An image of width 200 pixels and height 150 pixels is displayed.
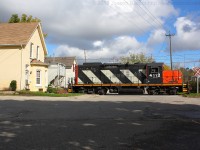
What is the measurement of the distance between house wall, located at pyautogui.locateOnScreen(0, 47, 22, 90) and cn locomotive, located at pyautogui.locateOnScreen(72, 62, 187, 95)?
7097mm

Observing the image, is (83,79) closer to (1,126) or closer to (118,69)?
→ (118,69)

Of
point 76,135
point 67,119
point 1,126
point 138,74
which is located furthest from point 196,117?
point 138,74

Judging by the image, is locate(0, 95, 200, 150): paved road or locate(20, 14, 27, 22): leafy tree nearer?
locate(0, 95, 200, 150): paved road

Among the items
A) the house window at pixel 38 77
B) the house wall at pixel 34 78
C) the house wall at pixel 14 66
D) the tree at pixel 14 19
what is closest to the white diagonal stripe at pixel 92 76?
the house wall at pixel 34 78

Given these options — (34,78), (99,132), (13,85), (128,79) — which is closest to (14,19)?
(34,78)

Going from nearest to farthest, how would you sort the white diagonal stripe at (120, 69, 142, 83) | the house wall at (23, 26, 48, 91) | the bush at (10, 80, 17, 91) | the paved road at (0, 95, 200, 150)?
1. the paved road at (0, 95, 200, 150)
2. the bush at (10, 80, 17, 91)
3. the house wall at (23, 26, 48, 91)
4. the white diagonal stripe at (120, 69, 142, 83)

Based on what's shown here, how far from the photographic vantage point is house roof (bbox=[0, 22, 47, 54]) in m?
37.4

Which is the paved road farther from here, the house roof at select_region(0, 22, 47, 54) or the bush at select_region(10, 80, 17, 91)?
the house roof at select_region(0, 22, 47, 54)

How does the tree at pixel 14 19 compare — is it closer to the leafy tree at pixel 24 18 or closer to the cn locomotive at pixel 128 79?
the leafy tree at pixel 24 18

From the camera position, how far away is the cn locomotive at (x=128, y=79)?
3941cm

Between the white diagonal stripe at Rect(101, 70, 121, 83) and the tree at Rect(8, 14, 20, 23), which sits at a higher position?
the tree at Rect(8, 14, 20, 23)

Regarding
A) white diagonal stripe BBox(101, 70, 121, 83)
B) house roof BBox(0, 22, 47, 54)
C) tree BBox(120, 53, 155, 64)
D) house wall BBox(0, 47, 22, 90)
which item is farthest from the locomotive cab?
tree BBox(120, 53, 155, 64)

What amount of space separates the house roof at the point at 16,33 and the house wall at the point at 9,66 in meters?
0.69

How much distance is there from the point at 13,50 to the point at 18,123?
2501 cm
